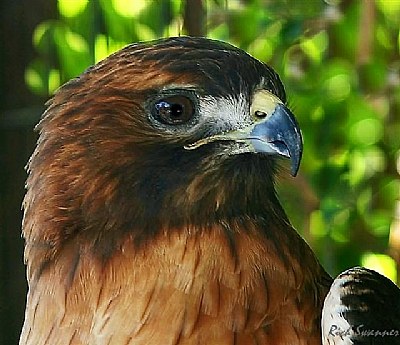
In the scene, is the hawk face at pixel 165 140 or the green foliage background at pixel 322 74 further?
the green foliage background at pixel 322 74

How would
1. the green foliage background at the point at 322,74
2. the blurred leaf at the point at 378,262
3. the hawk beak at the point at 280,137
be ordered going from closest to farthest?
the hawk beak at the point at 280,137, the green foliage background at the point at 322,74, the blurred leaf at the point at 378,262

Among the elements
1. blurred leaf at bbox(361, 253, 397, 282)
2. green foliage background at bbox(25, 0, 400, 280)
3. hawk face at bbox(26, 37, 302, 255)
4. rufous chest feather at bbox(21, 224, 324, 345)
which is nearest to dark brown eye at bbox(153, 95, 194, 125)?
hawk face at bbox(26, 37, 302, 255)

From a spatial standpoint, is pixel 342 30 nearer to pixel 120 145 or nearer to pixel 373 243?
pixel 373 243

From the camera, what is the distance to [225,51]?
3.94ft

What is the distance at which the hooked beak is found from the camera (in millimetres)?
1139

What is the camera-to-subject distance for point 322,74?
101 inches

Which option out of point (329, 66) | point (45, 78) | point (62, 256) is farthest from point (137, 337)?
point (329, 66)

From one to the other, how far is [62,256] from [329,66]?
151 cm

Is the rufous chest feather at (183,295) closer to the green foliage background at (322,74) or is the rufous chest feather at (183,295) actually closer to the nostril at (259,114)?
the nostril at (259,114)

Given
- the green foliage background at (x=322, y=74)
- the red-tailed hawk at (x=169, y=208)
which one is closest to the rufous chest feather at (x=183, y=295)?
the red-tailed hawk at (x=169, y=208)

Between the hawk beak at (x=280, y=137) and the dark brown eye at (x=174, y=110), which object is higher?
the dark brown eye at (x=174, y=110)

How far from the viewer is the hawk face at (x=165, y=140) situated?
3.83 ft

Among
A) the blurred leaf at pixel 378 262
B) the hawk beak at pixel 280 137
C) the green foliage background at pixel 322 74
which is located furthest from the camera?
the blurred leaf at pixel 378 262

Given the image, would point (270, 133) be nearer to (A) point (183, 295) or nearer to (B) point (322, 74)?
(A) point (183, 295)
